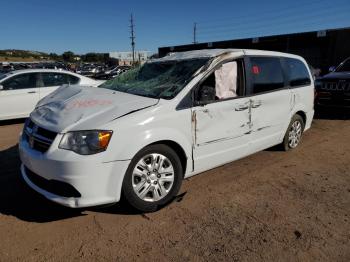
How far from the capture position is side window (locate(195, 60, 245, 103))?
393cm

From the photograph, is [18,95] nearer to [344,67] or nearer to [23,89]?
[23,89]

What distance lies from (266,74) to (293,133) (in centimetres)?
144

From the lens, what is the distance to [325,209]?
3723 mm

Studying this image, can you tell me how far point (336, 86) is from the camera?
887 centimetres

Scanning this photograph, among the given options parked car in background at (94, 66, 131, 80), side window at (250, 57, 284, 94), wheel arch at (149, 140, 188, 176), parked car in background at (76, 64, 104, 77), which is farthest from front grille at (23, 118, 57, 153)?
parked car in background at (76, 64, 104, 77)

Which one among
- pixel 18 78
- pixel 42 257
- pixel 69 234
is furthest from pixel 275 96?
pixel 18 78

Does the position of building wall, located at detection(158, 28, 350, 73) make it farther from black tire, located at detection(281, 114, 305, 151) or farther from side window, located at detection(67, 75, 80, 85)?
black tire, located at detection(281, 114, 305, 151)

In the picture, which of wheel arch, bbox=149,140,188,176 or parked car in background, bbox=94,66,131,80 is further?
parked car in background, bbox=94,66,131,80

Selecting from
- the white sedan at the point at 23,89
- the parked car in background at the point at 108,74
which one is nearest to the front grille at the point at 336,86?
the white sedan at the point at 23,89

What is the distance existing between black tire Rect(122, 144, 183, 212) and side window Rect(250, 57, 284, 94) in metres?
1.70

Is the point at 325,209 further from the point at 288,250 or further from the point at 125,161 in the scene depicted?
the point at 125,161

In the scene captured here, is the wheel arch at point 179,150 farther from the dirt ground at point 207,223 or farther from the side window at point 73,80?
the side window at point 73,80

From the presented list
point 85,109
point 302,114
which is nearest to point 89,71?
point 302,114

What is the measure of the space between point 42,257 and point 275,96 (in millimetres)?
3781
